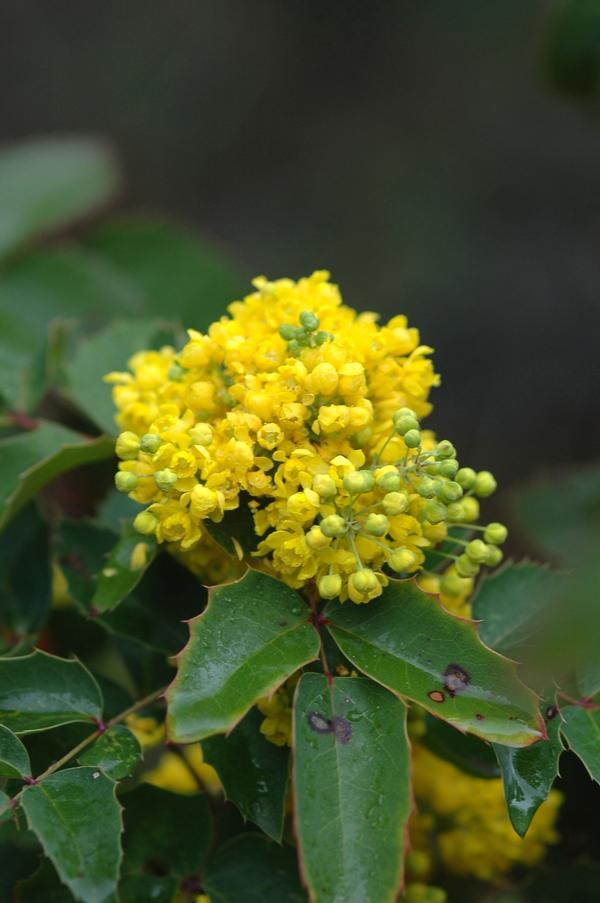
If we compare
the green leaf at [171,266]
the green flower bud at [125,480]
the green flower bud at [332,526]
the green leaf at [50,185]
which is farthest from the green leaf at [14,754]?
the green leaf at [50,185]

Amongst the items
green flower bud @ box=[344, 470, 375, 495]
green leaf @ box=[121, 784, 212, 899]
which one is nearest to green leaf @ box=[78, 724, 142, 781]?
green leaf @ box=[121, 784, 212, 899]

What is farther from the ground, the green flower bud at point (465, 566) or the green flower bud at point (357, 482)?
the green flower bud at point (357, 482)

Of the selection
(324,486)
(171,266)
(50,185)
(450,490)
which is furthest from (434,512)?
(50,185)

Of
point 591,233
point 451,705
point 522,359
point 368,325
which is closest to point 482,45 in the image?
point 591,233

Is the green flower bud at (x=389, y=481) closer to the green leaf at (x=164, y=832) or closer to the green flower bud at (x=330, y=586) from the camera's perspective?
the green flower bud at (x=330, y=586)

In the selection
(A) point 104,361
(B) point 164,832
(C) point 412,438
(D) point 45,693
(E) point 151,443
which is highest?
(C) point 412,438

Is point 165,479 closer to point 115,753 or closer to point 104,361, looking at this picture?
point 115,753
